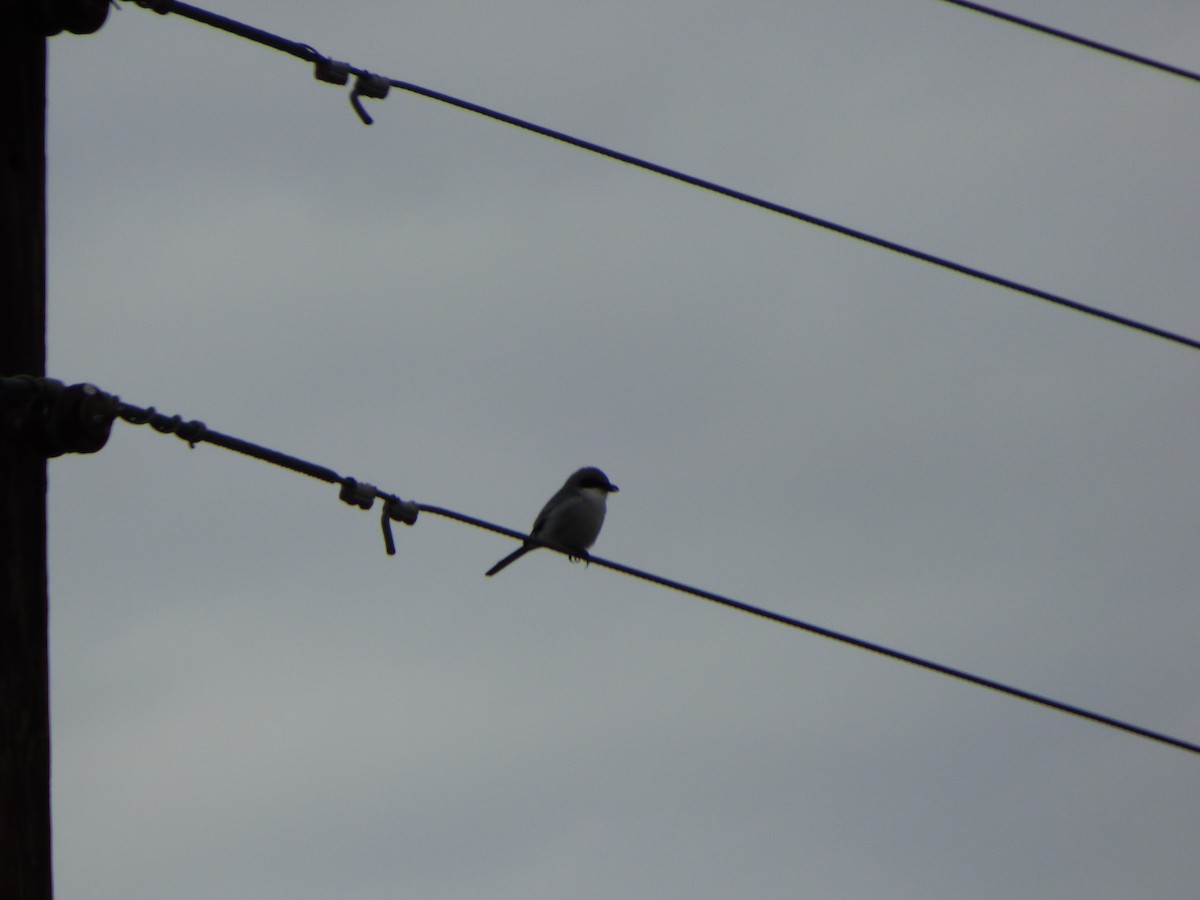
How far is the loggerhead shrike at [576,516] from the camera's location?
1110 centimetres

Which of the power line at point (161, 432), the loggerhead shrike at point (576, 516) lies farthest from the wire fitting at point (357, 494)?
the loggerhead shrike at point (576, 516)

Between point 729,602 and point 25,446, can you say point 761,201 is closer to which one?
point 729,602

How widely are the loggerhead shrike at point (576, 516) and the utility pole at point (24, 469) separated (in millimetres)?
7751

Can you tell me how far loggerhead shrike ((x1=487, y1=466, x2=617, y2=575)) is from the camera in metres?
11.1

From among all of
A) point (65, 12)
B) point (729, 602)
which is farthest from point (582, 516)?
point (65, 12)

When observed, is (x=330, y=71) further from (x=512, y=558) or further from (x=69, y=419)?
(x=512, y=558)

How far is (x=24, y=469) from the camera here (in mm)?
3160

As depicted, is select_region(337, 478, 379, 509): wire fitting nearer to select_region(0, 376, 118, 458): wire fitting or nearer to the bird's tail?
select_region(0, 376, 118, 458): wire fitting

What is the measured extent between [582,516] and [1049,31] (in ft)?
22.2

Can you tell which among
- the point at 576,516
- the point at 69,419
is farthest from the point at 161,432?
the point at 576,516

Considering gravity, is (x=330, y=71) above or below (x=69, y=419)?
above

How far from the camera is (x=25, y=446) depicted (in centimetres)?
313

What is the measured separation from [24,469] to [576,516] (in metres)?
8.02

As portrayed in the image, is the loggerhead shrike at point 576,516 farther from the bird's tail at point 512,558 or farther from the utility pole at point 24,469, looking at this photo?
the utility pole at point 24,469
